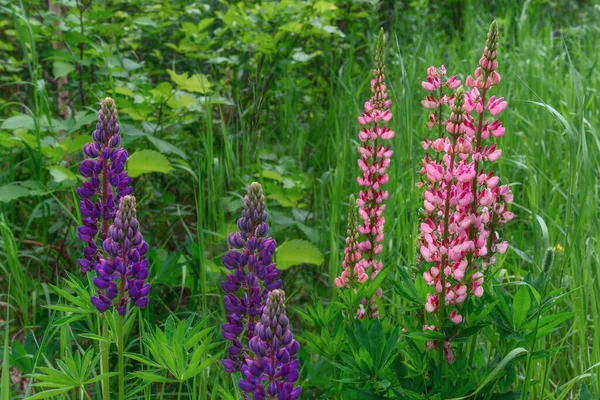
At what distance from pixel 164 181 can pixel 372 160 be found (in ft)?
5.91

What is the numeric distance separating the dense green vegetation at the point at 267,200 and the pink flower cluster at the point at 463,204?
0.10 m

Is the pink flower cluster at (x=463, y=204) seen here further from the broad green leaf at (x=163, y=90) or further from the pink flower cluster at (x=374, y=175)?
the broad green leaf at (x=163, y=90)

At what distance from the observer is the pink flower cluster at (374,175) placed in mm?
2029

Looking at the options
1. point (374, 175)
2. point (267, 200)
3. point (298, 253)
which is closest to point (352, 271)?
point (374, 175)

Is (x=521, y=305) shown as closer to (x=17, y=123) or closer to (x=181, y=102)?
(x=181, y=102)

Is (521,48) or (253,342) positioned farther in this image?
(521,48)

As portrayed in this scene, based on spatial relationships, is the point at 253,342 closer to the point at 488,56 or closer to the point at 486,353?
the point at 488,56

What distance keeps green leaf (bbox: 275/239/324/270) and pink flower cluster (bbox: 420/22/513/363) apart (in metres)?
0.81

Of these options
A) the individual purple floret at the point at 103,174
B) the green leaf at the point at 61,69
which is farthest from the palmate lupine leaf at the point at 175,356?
the green leaf at the point at 61,69

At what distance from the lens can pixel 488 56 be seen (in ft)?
5.13

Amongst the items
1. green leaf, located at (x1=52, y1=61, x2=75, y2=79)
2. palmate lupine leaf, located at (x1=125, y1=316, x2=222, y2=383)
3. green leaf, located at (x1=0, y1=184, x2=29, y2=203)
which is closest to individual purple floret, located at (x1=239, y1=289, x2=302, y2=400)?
palmate lupine leaf, located at (x1=125, y1=316, x2=222, y2=383)

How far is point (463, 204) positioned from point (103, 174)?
884 mm

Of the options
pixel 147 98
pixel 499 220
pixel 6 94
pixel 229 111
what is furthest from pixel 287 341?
pixel 6 94

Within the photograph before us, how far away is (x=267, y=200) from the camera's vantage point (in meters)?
3.12
